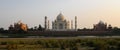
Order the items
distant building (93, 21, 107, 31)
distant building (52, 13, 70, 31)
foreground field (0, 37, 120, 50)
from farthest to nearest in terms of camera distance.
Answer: distant building (52, 13, 70, 31) → distant building (93, 21, 107, 31) → foreground field (0, 37, 120, 50)

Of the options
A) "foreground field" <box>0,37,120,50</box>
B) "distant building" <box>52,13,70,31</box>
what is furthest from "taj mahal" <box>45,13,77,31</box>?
"foreground field" <box>0,37,120,50</box>

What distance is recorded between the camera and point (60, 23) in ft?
297

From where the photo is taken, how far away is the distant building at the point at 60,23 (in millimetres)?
90250

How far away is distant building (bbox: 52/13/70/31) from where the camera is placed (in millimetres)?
90250

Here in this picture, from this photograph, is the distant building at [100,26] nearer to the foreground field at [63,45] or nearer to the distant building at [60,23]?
the distant building at [60,23]

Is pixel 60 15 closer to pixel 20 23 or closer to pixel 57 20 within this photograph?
pixel 57 20

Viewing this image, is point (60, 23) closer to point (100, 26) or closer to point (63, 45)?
point (100, 26)

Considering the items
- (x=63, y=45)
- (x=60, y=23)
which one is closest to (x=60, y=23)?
(x=60, y=23)

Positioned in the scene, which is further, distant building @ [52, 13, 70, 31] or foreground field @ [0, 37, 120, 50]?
distant building @ [52, 13, 70, 31]

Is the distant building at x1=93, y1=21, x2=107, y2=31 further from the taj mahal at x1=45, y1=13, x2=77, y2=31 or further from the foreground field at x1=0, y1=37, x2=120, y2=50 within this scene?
the foreground field at x1=0, y1=37, x2=120, y2=50

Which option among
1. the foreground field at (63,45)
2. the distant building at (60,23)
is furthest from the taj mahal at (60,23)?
the foreground field at (63,45)

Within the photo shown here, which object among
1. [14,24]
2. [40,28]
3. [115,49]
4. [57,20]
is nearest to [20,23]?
[14,24]

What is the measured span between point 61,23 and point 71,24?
14.2 feet

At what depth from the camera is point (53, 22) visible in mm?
93062
